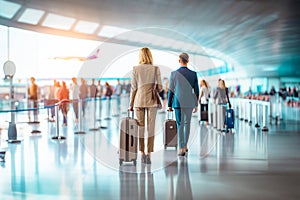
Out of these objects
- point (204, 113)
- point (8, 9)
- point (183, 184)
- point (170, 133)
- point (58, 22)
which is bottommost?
point (183, 184)

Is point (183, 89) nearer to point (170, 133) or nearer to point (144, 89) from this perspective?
point (144, 89)

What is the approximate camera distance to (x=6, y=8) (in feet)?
40.4

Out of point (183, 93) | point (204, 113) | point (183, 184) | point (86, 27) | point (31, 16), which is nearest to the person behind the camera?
point (183, 184)

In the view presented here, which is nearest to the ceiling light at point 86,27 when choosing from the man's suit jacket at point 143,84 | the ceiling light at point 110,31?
the ceiling light at point 110,31

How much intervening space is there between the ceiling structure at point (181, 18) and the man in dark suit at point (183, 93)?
6.60 metres

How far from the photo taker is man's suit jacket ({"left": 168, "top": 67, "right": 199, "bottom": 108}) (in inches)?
237

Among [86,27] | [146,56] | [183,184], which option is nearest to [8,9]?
[86,27]

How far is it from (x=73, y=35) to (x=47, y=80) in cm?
269

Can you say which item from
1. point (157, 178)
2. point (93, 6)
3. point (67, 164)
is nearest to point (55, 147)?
point (67, 164)

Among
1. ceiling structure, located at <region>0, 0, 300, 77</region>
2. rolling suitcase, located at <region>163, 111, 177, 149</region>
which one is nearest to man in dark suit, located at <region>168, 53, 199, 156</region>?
rolling suitcase, located at <region>163, 111, 177, 149</region>

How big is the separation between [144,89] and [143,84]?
0.08m

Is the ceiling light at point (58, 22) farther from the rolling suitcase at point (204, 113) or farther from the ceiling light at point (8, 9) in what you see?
the rolling suitcase at point (204, 113)

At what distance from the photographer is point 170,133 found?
7.20 metres

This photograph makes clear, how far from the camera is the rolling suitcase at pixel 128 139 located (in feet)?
18.0
